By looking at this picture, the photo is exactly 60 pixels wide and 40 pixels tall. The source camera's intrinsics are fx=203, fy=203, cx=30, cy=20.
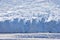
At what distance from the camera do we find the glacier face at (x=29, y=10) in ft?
3.51

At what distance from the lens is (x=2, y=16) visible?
3.60ft

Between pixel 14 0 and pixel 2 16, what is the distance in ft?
1.13

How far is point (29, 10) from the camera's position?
1168 millimetres

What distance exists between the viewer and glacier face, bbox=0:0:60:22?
1.07 meters

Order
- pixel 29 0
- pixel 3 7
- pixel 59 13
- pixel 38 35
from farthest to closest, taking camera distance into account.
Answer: pixel 29 0 < pixel 3 7 < pixel 59 13 < pixel 38 35

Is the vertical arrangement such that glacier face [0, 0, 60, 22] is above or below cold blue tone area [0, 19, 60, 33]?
above

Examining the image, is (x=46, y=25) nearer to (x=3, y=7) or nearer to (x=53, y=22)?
(x=53, y=22)

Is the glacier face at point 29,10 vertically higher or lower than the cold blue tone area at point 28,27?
higher

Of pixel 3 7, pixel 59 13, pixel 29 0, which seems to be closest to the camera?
pixel 59 13

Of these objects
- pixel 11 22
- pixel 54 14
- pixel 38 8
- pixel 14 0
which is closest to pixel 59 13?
pixel 54 14

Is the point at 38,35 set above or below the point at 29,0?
below

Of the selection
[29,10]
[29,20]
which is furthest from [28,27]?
[29,10]

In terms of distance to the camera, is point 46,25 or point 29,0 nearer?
point 46,25

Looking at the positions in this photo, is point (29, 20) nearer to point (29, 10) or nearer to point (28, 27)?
point (28, 27)
